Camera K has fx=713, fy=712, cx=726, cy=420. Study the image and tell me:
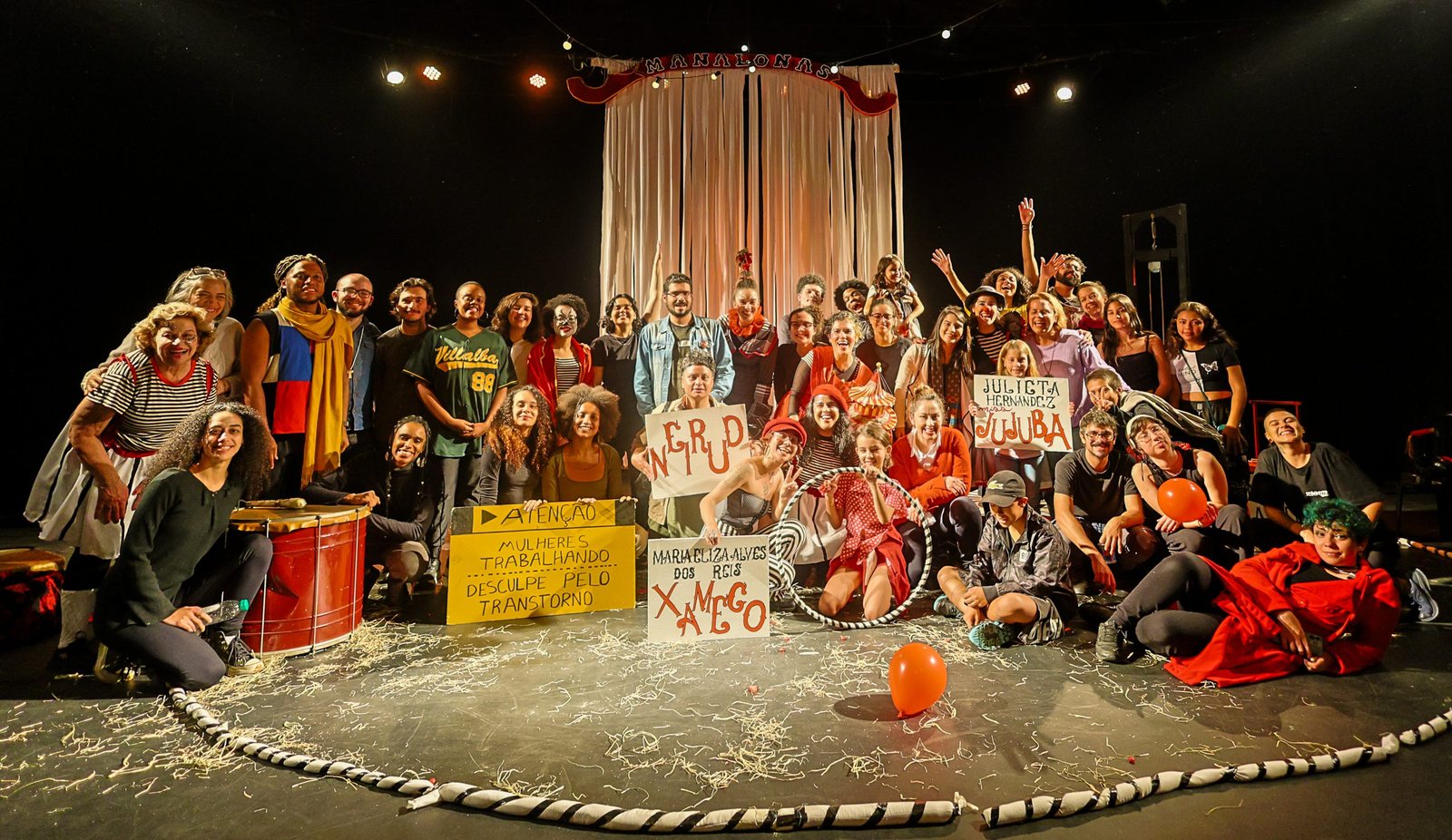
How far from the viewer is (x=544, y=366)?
5152 mm

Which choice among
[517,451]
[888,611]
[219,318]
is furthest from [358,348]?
[888,611]

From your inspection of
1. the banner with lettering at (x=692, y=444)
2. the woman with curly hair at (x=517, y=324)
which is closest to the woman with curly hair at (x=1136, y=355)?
the banner with lettering at (x=692, y=444)

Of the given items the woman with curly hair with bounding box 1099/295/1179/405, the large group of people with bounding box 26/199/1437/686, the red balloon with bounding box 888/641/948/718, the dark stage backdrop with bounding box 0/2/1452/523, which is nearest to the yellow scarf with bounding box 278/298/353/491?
the large group of people with bounding box 26/199/1437/686

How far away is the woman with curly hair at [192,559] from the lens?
2955mm

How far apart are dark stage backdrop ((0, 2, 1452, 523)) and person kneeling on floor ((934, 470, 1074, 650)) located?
4237 millimetres

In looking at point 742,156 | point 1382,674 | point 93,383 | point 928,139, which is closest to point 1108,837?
point 1382,674

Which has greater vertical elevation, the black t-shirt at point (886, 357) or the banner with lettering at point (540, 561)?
the black t-shirt at point (886, 357)

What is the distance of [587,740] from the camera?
2559 mm

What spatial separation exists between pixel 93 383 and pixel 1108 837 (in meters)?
4.35

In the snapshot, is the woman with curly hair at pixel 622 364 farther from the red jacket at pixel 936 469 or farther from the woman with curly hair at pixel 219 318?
the woman with curly hair at pixel 219 318

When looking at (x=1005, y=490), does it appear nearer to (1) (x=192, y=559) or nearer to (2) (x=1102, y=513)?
(2) (x=1102, y=513)

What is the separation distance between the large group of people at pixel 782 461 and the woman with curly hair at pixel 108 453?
0.5 inches

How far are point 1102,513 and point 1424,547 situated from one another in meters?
3.15

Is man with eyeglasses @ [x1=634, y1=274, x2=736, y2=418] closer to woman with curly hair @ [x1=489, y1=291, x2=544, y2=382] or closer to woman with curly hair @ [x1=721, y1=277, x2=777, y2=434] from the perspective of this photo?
woman with curly hair @ [x1=721, y1=277, x2=777, y2=434]
